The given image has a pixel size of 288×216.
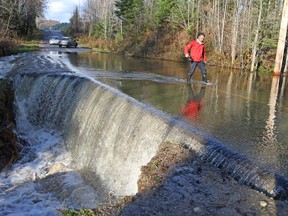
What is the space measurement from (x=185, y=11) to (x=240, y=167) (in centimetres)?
2975

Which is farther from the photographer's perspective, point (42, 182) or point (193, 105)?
point (193, 105)

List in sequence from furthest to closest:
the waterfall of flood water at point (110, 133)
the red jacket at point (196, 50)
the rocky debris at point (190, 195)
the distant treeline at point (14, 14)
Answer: the distant treeline at point (14, 14), the red jacket at point (196, 50), the waterfall of flood water at point (110, 133), the rocky debris at point (190, 195)

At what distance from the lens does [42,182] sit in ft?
28.7

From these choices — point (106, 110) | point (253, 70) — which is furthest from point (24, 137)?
point (253, 70)

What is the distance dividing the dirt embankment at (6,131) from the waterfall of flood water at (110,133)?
32.3 inches

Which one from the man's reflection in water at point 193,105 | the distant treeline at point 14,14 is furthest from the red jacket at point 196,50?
the distant treeline at point 14,14

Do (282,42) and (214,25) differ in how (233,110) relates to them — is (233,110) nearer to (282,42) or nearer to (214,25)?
(282,42)

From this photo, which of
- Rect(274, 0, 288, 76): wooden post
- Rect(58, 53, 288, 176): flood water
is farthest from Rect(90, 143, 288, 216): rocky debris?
Rect(274, 0, 288, 76): wooden post

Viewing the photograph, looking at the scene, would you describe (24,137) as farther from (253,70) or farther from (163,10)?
(163,10)

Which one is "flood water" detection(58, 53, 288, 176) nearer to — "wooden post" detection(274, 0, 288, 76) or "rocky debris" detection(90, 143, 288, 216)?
"rocky debris" detection(90, 143, 288, 216)

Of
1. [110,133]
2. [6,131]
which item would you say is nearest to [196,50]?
[110,133]

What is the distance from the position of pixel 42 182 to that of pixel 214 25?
21.3 meters

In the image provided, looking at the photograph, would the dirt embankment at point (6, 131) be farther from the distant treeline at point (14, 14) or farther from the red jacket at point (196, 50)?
the distant treeline at point (14, 14)

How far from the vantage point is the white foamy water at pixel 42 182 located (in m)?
7.29
